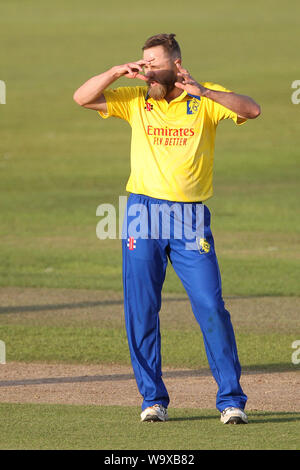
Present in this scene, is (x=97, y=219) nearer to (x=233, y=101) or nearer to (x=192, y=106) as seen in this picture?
(x=192, y=106)

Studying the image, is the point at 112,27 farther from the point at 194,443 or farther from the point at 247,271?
the point at 194,443

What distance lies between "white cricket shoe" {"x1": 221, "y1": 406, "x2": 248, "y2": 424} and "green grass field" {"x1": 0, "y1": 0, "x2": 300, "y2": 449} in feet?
0.37

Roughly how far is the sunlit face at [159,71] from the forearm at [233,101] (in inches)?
12.7

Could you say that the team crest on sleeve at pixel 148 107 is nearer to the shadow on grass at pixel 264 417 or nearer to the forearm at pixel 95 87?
the forearm at pixel 95 87

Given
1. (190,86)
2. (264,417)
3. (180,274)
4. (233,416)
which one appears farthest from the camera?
(264,417)

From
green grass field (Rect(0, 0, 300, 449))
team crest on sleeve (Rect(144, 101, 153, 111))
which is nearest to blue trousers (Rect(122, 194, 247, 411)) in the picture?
green grass field (Rect(0, 0, 300, 449))

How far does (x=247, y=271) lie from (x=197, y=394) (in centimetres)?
629

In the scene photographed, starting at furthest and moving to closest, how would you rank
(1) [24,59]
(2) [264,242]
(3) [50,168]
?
1. (1) [24,59]
2. (3) [50,168]
3. (2) [264,242]

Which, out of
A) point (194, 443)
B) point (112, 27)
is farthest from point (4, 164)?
point (112, 27)

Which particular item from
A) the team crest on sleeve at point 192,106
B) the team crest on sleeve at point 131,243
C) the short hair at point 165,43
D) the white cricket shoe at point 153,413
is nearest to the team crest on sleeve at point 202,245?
the team crest on sleeve at point 131,243

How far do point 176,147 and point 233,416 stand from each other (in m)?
1.61

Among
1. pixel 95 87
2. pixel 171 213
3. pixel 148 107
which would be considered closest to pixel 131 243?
pixel 171 213

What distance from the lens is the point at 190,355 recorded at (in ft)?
35.3

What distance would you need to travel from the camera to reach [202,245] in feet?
25.0
